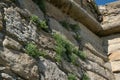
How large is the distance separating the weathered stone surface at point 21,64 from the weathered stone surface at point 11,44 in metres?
0.05

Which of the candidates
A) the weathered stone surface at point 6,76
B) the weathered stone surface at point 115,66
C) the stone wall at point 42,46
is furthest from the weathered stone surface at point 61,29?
the weathered stone surface at point 6,76

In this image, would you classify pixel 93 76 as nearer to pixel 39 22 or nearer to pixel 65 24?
pixel 65 24

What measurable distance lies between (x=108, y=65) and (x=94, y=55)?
0.90ft

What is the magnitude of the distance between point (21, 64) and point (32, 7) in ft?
3.22

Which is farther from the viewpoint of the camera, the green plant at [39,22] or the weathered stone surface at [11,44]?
the green plant at [39,22]

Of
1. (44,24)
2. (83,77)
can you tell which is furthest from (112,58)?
(44,24)

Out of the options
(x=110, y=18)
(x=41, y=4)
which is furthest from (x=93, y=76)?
(x=110, y=18)

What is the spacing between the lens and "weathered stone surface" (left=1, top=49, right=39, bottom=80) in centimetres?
288

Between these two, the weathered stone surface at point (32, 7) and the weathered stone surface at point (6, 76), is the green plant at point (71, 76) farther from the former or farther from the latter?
the weathered stone surface at point (6, 76)

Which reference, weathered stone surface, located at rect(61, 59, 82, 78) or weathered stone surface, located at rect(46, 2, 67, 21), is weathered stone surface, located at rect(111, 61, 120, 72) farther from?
weathered stone surface, located at rect(46, 2, 67, 21)

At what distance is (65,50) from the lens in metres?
3.86

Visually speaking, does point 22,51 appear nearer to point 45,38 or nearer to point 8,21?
point 8,21

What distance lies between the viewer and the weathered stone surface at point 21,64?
Answer: 2876 mm

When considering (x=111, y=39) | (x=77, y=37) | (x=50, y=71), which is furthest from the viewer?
(x=111, y=39)
